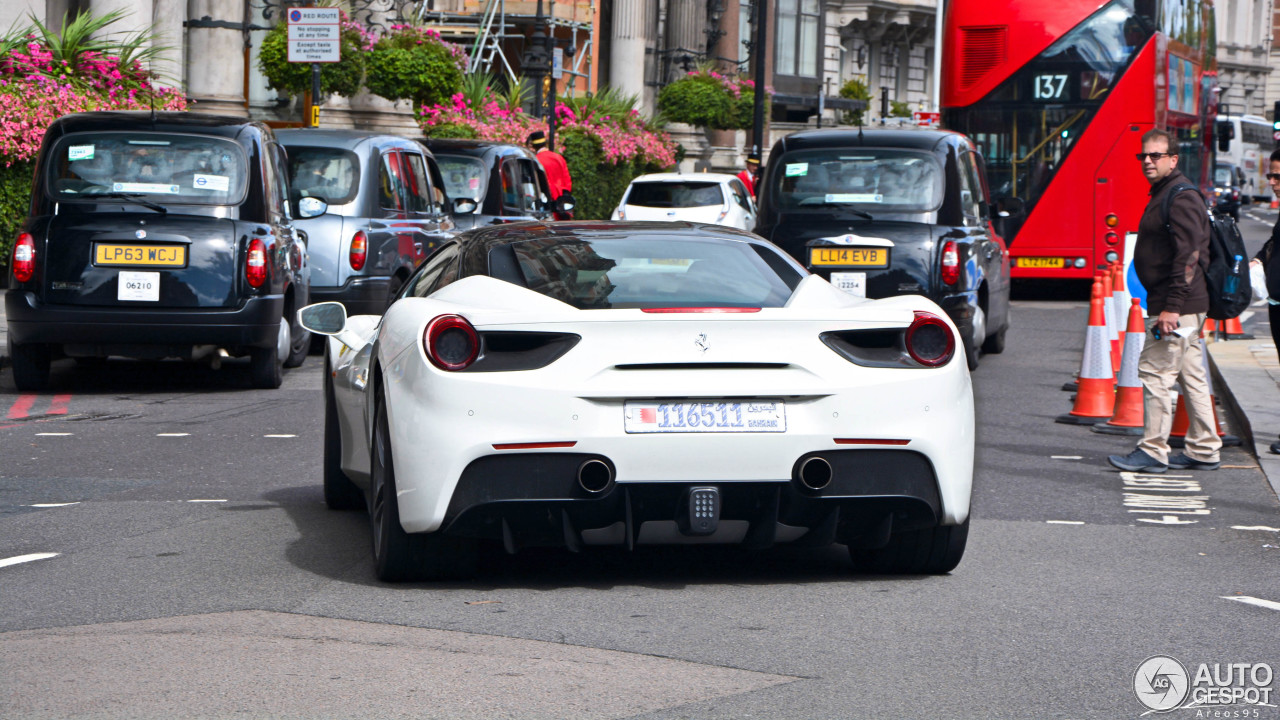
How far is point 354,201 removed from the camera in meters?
14.6

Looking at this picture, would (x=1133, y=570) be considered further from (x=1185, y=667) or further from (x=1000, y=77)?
(x=1000, y=77)

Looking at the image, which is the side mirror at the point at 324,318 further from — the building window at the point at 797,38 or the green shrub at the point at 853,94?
the green shrub at the point at 853,94

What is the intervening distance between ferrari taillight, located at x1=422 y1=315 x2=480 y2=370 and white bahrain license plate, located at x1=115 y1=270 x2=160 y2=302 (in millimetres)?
6599

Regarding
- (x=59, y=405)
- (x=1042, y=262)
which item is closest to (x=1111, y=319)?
(x=59, y=405)

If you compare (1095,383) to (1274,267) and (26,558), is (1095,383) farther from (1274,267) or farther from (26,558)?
(26,558)

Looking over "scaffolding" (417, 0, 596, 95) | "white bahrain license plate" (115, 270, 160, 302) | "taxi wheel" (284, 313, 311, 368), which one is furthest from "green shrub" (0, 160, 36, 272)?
"scaffolding" (417, 0, 596, 95)

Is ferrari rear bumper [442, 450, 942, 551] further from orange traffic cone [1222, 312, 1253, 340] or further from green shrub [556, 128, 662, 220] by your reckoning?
green shrub [556, 128, 662, 220]

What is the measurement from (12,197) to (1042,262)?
1173 centimetres

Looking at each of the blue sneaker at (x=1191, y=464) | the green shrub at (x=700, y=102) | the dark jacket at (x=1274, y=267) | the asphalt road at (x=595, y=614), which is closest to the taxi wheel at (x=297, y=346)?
the asphalt road at (x=595, y=614)

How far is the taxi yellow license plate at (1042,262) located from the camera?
22203mm

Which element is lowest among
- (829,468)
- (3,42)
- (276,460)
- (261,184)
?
(276,460)

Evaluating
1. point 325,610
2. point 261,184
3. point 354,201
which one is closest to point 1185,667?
point 325,610

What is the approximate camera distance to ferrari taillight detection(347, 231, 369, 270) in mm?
14484

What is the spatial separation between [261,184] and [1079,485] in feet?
19.8
